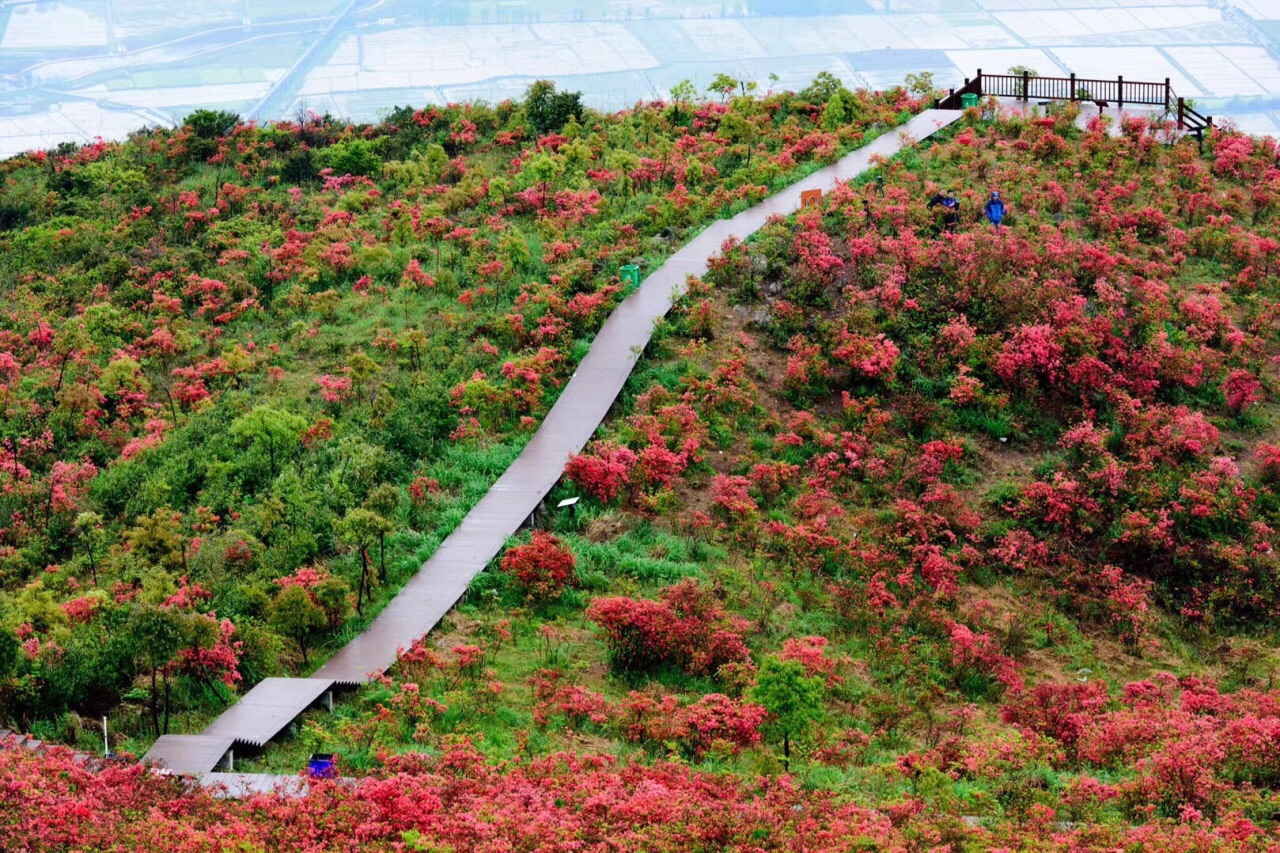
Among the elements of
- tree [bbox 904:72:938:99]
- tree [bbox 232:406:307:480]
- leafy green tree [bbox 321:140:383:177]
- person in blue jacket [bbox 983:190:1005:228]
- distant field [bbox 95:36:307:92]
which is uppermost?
distant field [bbox 95:36:307:92]

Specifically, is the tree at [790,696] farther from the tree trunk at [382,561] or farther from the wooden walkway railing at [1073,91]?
the wooden walkway railing at [1073,91]

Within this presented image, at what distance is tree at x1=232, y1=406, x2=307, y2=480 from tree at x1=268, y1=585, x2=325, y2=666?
4.75m

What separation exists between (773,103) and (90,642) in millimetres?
25090

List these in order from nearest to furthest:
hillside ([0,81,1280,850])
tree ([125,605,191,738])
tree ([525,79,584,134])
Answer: hillside ([0,81,1280,850]) → tree ([125,605,191,738]) → tree ([525,79,584,134])

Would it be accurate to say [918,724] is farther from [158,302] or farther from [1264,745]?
[158,302]

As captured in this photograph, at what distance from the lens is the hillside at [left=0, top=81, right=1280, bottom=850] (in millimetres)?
15672

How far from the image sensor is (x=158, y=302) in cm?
3197

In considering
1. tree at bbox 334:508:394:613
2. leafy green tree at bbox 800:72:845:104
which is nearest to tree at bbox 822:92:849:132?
leafy green tree at bbox 800:72:845:104

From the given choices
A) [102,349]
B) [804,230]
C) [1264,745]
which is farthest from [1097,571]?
[102,349]

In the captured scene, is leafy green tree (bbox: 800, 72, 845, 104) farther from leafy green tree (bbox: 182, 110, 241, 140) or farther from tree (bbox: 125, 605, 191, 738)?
tree (bbox: 125, 605, 191, 738)

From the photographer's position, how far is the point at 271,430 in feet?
77.6

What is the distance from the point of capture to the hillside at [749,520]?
617 inches

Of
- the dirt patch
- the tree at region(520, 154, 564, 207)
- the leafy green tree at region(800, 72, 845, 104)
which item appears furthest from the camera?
the leafy green tree at region(800, 72, 845, 104)

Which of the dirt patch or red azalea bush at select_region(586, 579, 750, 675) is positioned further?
the dirt patch
